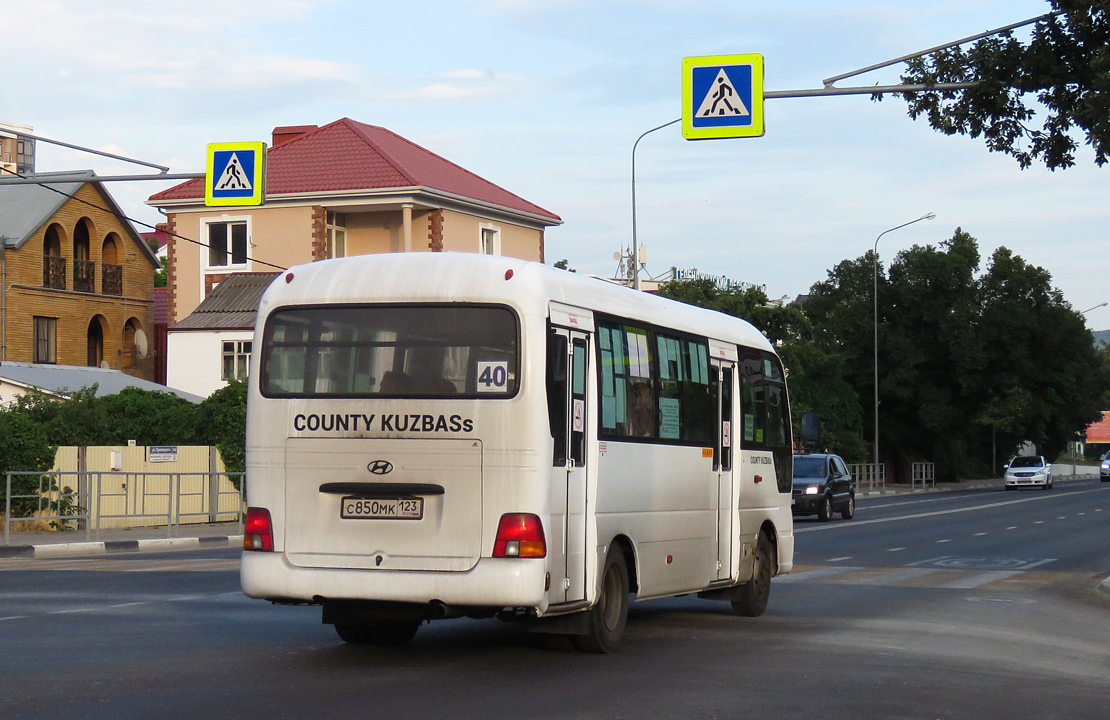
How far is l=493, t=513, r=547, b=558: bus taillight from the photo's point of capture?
10016mm

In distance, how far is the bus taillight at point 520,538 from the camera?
32.9 feet

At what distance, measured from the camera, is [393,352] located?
10.5 m

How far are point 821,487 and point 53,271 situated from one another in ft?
92.0

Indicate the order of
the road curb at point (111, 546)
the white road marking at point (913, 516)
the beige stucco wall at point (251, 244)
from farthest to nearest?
the beige stucco wall at point (251, 244)
the white road marking at point (913, 516)
the road curb at point (111, 546)

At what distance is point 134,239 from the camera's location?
5491 cm

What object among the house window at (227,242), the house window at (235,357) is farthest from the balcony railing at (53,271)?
the house window at (235,357)

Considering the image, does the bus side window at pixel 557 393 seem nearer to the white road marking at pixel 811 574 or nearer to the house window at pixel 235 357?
the white road marking at pixel 811 574

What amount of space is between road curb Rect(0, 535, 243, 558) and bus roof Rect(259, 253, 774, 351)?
15025mm

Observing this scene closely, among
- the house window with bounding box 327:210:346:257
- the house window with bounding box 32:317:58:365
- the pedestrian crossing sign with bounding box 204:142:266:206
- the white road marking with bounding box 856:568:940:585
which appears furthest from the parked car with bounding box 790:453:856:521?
the house window with bounding box 32:317:58:365

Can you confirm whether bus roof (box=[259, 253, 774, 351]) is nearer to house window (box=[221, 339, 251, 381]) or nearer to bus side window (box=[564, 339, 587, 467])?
bus side window (box=[564, 339, 587, 467])

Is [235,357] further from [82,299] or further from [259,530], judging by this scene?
[259,530]

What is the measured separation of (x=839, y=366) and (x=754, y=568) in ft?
162

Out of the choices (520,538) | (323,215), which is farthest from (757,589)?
(323,215)

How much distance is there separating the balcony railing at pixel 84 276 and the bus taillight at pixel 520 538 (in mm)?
45006
